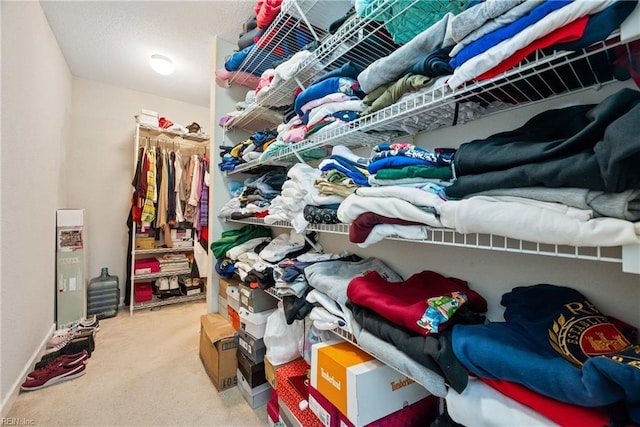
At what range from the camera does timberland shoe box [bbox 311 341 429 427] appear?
78 centimetres

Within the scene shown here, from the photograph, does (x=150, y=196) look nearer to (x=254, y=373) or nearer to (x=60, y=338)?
(x=60, y=338)

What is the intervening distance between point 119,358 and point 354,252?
1.94m

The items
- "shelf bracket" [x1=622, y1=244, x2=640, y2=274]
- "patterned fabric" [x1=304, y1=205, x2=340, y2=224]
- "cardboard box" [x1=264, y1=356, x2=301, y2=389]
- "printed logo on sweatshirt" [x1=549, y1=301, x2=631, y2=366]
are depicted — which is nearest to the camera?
"shelf bracket" [x1=622, y1=244, x2=640, y2=274]

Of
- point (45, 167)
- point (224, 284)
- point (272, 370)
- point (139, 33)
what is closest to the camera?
point (272, 370)

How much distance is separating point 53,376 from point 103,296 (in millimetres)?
1297

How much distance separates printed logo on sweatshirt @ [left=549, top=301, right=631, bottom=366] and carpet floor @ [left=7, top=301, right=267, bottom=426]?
1372 millimetres

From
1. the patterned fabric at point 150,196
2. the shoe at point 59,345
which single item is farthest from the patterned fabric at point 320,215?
the patterned fabric at point 150,196

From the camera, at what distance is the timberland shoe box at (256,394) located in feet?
4.80

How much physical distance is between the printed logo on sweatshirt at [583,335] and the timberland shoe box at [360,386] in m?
0.45

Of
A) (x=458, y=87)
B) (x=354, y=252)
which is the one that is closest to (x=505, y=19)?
(x=458, y=87)

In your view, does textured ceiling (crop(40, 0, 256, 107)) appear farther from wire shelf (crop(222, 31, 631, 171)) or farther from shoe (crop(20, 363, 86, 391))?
shoe (crop(20, 363, 86, 391))

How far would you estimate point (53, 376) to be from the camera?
167 cm

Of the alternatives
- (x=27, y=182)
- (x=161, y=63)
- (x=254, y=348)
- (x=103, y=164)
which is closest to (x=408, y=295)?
(x=254, y=348)

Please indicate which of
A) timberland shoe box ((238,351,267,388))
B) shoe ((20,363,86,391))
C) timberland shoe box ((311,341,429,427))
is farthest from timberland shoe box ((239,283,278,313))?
shoe ((20,363,86,391))
